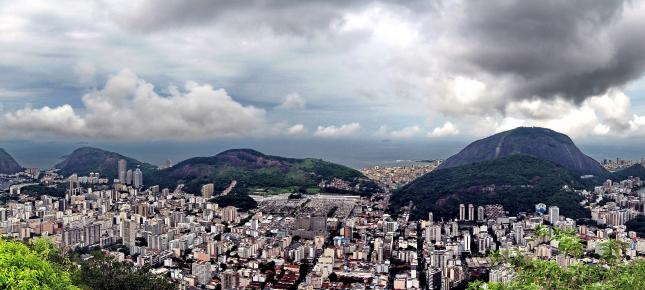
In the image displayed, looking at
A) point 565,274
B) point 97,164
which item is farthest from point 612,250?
point 97,164

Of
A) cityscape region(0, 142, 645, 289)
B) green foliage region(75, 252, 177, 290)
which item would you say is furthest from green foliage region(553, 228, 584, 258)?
green foliage region(75, 252, 177, 290)

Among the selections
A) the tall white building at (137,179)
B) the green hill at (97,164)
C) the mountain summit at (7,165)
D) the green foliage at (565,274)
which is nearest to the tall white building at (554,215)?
the green foliage at (565,274)

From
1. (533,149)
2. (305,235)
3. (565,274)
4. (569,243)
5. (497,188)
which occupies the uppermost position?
(533,149)

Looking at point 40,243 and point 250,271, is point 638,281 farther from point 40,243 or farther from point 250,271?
point 250,271

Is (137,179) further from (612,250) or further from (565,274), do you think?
(612,250)

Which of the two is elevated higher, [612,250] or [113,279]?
[612,250]

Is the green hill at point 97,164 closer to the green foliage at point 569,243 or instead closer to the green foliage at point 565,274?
the green foliage at point 565,274
